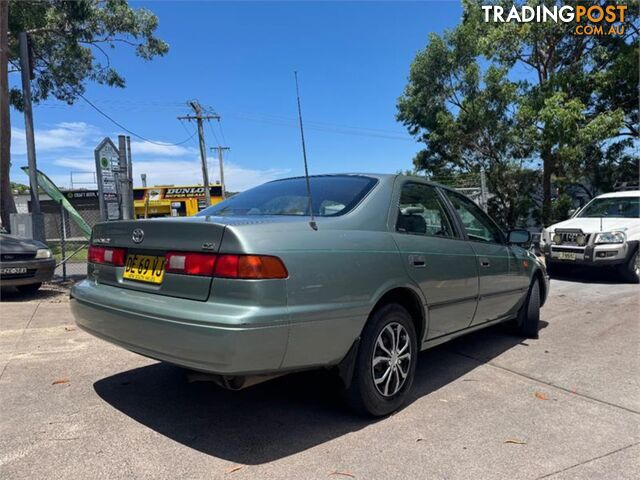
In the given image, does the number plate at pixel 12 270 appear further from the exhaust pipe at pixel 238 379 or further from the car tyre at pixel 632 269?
the car tyre at pixel 632 269

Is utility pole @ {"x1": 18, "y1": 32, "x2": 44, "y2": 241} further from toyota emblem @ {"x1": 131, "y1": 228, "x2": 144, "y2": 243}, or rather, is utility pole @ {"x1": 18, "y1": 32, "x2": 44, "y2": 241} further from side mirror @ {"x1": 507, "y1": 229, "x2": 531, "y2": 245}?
side mirror @ {"x1": 507, "y1": 229, "x2": 531, "y2": 245}

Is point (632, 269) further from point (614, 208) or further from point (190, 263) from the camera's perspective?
point (190, 263)

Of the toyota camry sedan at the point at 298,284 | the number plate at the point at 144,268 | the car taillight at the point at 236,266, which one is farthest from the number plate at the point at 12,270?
the car taillight at the point at 236,266

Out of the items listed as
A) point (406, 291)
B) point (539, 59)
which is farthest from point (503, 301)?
point (539, 59)

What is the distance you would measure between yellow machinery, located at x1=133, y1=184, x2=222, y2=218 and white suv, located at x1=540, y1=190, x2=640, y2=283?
2744 cm

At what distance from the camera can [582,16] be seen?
14766 mm

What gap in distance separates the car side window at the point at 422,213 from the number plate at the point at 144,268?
1.59 meters

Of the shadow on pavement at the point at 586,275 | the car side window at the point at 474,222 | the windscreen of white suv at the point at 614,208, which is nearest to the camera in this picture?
the car side window at the point at 474,222

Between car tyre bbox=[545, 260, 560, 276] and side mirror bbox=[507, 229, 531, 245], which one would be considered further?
car tyre bbox=[545, 260, 560, 276]

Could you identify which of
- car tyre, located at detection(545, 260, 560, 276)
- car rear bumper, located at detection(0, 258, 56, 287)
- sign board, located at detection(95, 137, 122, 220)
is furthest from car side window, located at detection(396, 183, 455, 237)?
sign board, located at detection(95, 137, 122, 220)

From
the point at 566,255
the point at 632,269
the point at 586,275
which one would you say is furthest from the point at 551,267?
the point at 632,269

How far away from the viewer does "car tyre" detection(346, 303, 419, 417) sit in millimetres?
3150

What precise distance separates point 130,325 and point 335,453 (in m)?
1.38

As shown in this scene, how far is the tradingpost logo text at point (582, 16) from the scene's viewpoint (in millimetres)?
14586
